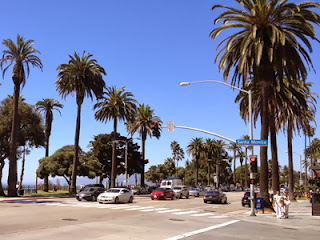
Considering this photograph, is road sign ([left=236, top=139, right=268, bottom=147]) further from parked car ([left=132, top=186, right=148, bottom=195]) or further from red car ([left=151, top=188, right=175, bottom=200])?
parked car ([left=132, top=186, right=148, bottom=195])

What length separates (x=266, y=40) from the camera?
81.3 ft

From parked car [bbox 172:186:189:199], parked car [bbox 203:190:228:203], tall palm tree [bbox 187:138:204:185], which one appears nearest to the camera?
parked car [bbox 203:190:228:203]

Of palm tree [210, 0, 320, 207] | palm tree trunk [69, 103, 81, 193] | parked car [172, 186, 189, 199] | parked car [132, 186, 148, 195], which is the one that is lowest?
parked car [132, 186, 148, 195]

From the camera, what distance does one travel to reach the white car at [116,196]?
30278 millimetres

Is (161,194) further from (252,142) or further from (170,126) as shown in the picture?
(252,142)

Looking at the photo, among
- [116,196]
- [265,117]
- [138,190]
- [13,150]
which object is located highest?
[265,117]

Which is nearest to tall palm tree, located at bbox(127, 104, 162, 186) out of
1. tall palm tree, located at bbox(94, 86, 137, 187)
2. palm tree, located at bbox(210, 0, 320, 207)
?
tall palm tree, located at bbox(94, 86, 137, 187)

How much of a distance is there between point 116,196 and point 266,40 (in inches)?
739

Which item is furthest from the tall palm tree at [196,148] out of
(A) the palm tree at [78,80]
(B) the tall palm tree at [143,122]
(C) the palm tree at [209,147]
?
(A) the palm tree at [78,80]

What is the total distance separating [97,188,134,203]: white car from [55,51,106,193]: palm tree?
67.0 ft

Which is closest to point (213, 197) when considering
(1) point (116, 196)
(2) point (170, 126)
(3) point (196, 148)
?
(1) point (116, 196)

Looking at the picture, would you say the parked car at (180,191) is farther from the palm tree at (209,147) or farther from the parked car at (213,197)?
the palm tree at (209,147)

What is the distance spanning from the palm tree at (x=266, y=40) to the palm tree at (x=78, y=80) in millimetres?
29722

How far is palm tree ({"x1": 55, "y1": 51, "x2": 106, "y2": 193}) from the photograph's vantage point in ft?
168
